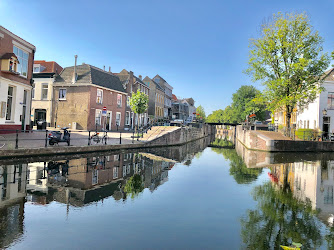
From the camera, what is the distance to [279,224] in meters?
6.11

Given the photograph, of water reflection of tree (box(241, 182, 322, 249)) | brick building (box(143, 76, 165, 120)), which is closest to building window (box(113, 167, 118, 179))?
water reflection of tree (box(241, 182, 322, 249))

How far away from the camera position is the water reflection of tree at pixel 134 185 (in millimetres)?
8406

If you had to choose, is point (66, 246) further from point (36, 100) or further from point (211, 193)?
point (36, 100)

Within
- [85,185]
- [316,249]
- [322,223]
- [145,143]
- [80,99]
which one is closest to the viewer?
[316,249]

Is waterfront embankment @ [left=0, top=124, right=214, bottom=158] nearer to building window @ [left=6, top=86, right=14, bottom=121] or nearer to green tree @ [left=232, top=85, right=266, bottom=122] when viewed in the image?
building window @ [left=6, top=86, right=14, bottom=121]

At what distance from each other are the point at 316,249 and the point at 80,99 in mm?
29445

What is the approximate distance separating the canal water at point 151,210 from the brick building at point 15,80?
854 centimetres

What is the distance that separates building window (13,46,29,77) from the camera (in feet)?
63.2

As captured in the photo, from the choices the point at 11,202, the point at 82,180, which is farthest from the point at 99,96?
the point at 11,202

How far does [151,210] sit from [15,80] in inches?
678

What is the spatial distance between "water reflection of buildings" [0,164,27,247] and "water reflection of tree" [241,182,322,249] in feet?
15.0

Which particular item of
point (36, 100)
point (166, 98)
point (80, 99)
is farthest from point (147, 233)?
point (166, 98)

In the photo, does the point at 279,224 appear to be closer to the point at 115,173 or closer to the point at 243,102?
the point at 115,173

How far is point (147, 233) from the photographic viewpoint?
5.22m
